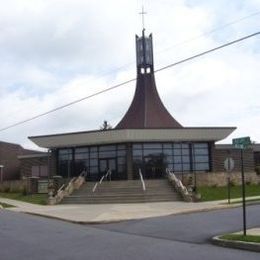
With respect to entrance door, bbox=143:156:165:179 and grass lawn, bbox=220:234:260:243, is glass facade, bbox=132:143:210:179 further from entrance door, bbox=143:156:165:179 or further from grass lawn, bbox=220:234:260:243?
grass lawn, bbox=220:234:260:243

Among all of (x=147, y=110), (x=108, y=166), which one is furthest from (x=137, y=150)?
(x=147, y=110)

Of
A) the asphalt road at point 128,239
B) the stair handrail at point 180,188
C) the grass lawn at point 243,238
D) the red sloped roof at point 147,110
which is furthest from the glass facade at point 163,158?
the grass lawn at point 243,238

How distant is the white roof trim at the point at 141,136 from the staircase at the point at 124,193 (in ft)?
19.9

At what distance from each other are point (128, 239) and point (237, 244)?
12.2 ft

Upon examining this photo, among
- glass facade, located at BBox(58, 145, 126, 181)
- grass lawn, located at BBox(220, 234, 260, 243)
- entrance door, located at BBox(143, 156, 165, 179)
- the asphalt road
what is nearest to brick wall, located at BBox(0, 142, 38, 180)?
glass facade, located at BBox(58, 145, 126, 181)

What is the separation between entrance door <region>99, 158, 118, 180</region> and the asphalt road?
30.0 meters

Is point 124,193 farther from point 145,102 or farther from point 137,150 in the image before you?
point 145,102

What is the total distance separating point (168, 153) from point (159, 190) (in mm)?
11965

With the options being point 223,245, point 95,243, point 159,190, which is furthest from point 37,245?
point 159,190

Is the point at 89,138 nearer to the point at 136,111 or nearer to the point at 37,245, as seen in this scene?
the point at 136,111

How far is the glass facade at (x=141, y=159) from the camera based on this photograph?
184 ft

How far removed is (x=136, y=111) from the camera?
209 ft

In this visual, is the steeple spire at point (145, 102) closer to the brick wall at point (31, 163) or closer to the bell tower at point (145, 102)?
the bell tower at point (145, 102)

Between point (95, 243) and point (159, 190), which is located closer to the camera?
point (95, 243)
